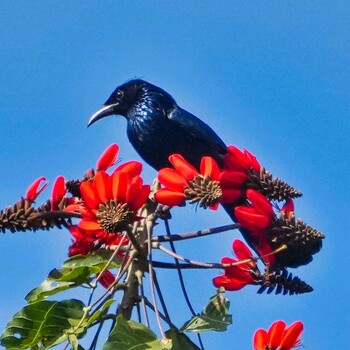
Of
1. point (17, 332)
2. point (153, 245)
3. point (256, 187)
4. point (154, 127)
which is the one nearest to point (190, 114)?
point (154, 127)

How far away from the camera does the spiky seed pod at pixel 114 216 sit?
257 centimetres

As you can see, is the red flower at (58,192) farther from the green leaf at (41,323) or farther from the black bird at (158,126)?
the black bird at (158,126)

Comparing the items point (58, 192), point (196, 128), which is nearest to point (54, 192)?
point (58, 192)

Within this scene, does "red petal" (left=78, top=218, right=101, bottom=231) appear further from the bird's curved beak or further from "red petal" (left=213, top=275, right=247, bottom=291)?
the bird's curved beak

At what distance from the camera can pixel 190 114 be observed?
3.97 meters

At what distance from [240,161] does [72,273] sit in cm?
71

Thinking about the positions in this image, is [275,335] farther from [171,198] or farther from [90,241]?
[90,241]

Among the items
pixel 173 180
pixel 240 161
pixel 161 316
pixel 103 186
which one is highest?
pixel 240 161

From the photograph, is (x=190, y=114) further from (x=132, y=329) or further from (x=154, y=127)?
(x=132, y=329)

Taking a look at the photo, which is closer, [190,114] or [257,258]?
[257,258]

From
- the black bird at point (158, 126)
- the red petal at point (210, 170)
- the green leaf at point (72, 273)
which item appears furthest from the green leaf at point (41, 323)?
the black bird at point (158, 126)

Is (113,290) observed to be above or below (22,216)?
below

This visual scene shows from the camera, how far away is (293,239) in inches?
107

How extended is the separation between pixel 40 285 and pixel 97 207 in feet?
1.08
